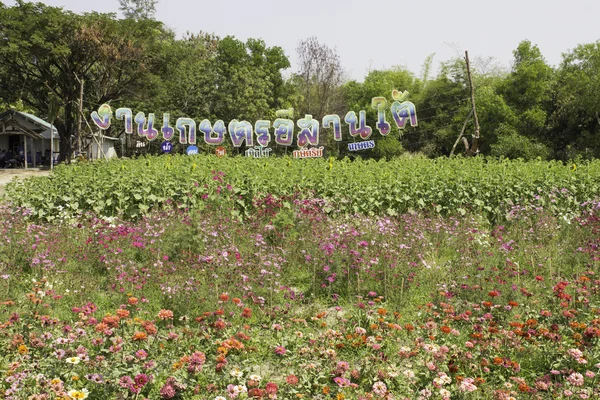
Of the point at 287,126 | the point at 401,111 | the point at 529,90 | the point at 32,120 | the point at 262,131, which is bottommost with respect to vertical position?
the point at 262,131

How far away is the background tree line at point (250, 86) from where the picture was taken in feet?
90.2

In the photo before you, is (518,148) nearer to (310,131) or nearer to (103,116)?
(310,131)

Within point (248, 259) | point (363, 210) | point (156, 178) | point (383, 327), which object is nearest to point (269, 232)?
point (248, 259)

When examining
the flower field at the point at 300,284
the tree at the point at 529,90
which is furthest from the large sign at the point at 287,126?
the flower field at the point at 300,284

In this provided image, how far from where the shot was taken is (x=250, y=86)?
34719 mm

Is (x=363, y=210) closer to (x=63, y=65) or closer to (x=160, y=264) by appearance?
(x=160, y=264)

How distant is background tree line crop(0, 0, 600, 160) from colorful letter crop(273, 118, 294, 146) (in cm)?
908

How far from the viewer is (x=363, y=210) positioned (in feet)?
27.3

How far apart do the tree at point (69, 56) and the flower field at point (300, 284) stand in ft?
69.9

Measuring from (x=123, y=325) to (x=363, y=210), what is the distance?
5.07m

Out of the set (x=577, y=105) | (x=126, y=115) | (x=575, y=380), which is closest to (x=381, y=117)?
(x=577, y=105)

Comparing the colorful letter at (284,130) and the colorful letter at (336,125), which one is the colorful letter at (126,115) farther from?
the colorful letter at (336,125)

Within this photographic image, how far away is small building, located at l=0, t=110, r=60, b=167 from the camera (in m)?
31.8

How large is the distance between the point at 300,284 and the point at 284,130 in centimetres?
2025
